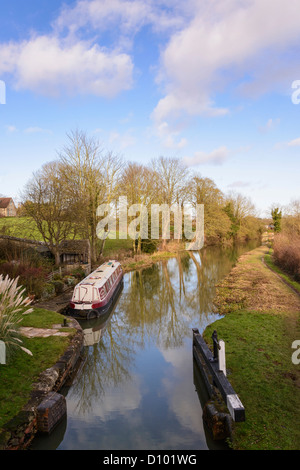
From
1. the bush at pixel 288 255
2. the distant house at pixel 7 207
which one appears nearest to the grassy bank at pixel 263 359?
the bush at pixel 288 255

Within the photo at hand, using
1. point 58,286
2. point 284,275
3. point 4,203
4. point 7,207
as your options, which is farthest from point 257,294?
point 7,207

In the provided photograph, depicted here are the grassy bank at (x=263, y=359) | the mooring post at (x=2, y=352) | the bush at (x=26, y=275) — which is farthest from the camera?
the bush at (x=26, y=275)

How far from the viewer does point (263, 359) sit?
768cm

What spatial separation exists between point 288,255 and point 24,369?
18921mm

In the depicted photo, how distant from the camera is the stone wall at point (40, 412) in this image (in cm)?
490

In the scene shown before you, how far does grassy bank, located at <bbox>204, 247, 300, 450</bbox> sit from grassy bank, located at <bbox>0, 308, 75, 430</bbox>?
413 cm

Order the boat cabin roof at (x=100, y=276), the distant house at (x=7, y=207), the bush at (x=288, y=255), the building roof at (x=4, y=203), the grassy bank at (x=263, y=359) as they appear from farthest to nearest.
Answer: the building roof at (x=4, y=203) < the distant house at (x=7, y=207) < the bush at (x=288, y=255) < the boat cabin roof at (x=100, y=276) < the grassy bank at (x=263, y=359)

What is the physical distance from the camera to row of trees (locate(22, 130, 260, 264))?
19.7 metres

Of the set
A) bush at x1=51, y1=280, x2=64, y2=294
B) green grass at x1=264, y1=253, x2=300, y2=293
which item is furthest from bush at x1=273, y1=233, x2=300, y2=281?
bush at x1=51, y1=280, x2=64, y2=294

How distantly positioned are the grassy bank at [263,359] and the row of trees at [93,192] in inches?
456

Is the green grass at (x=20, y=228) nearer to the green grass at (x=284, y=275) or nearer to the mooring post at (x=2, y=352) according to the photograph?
the mooring post at (x=2, y=352)

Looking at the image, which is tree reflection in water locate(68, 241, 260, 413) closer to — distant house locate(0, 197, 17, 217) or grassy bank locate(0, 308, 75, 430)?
grassy bank locate(0, 308, 75, 430)

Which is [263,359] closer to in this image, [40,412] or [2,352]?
[40,412]
